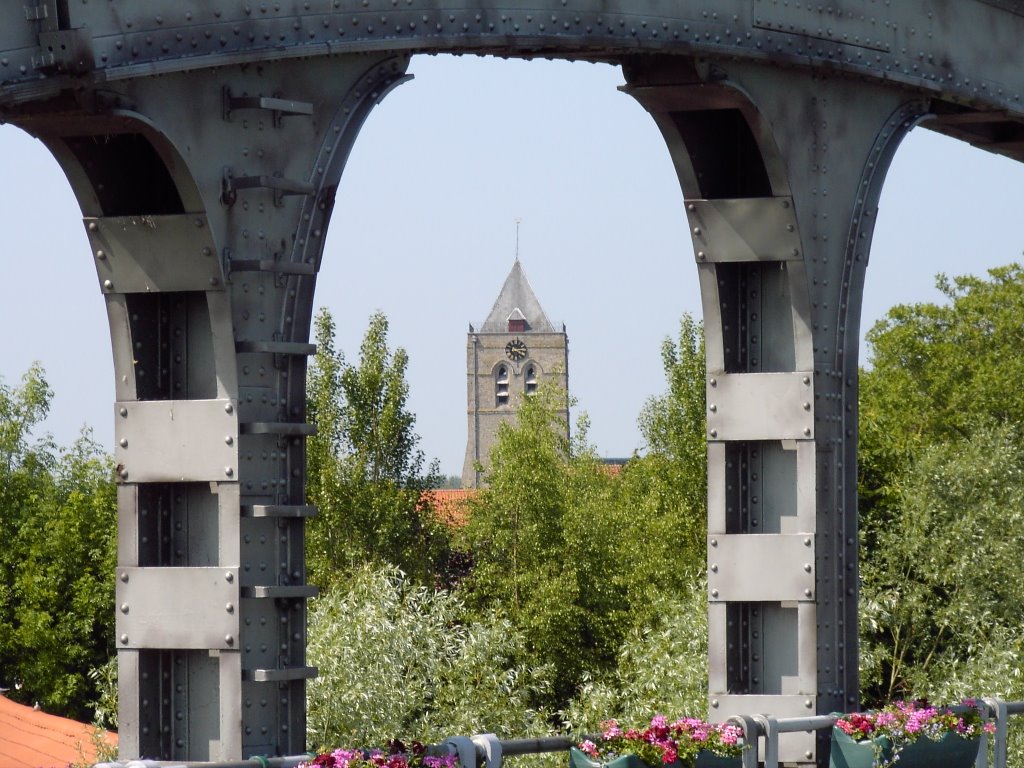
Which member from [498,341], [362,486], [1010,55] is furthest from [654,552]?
[498,341]

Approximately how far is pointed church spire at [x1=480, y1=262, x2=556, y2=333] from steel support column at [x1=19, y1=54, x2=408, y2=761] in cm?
17786

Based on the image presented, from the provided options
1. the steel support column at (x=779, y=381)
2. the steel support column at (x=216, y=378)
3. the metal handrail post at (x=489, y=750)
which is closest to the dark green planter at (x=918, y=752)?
the steel support column at (x=779, y=381)

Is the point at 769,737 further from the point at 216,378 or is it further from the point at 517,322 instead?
the point at 517,322

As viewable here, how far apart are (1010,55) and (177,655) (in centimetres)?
649

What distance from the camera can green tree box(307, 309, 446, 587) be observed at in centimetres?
6631

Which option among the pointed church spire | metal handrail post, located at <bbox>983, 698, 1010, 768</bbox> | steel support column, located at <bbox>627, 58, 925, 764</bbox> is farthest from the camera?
the pointed church spire

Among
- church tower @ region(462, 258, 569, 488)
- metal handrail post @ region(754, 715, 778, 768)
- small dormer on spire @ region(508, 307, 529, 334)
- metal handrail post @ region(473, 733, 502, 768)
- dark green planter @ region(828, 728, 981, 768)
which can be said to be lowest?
dark green planter @ region(828, 728, 981, 768)

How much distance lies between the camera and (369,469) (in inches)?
2744

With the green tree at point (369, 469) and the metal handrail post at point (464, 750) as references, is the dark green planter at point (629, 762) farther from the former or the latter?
the green tree at point (369, 469)

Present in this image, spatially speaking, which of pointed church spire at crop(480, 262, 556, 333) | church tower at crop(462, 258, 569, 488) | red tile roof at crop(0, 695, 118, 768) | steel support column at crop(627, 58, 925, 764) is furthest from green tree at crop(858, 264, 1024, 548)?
pointed church spire at crop(480, 262, 556, 333)

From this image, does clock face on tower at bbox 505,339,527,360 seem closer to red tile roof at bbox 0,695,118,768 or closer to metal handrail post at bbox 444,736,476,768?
red tile roof at bbox 0,695,118,768

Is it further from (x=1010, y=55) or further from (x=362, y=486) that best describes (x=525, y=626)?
(x=1010, y=55)

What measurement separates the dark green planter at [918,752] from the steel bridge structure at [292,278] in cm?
46

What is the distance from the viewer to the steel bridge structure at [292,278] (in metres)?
7.11
